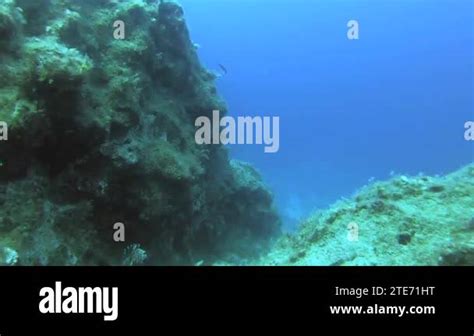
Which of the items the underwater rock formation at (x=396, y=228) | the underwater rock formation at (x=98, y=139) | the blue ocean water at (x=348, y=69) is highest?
the blue ocean water at (x=348, y=69)

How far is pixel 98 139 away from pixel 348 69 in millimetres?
119410

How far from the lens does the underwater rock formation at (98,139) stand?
6336mm

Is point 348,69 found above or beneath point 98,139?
above

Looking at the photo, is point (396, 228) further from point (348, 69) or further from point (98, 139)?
point (348, 69)

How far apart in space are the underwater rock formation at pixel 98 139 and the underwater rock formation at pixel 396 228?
2.61 metres

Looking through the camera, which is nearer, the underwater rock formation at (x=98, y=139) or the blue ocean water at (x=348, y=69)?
the underwater rock formation at (x=98, y=139)

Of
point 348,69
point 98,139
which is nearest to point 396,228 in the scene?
point 98,139

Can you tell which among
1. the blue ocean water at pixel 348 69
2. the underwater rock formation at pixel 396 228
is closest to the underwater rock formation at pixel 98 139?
the underwater rock formation at pixel 396 228

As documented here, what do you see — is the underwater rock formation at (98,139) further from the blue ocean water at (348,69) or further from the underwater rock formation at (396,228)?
the blue ocean water at (348,69)

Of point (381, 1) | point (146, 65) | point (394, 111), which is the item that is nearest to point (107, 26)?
point (146, 65)

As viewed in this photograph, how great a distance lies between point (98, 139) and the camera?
292 inches
